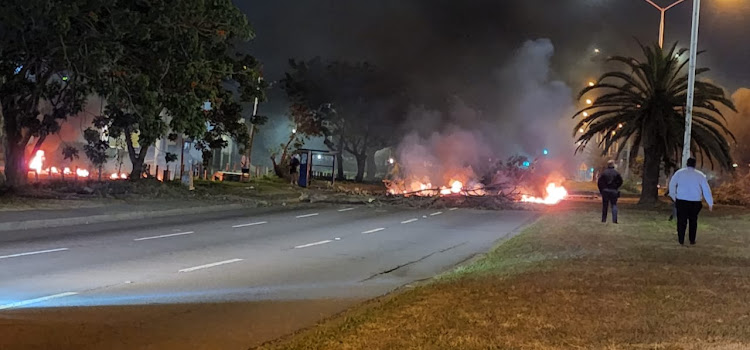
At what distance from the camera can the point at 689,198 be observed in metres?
12.7

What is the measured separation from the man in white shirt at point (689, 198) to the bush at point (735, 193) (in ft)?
56.1

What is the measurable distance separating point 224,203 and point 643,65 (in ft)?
50.4

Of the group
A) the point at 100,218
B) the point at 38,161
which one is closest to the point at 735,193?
the point at 100,218

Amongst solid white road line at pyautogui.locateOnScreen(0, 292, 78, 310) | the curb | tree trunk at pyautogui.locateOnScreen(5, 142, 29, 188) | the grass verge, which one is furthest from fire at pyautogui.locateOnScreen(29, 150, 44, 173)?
the grass verge

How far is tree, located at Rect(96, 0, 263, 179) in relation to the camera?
59.4 feet

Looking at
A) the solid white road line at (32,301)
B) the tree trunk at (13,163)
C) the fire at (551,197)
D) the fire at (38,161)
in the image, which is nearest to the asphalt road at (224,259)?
the solid white road line at (32,301)

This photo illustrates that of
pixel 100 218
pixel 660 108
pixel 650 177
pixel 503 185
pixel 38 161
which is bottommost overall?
pixel 100 218

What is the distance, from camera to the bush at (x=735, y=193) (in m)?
28.0

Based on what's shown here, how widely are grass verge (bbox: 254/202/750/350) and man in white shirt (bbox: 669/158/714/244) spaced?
0.79 metres

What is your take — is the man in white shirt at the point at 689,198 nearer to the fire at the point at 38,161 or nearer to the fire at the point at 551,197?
the fire at the point at 551,197

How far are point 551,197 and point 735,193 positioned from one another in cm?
769

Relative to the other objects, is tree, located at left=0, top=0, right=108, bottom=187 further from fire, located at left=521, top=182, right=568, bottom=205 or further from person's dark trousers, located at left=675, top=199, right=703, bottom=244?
fire, located at left=521, top=182, right=568, bottom=205

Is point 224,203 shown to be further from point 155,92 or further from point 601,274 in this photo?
point 601,274

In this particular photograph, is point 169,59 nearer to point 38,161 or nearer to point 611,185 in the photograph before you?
point 611,185
